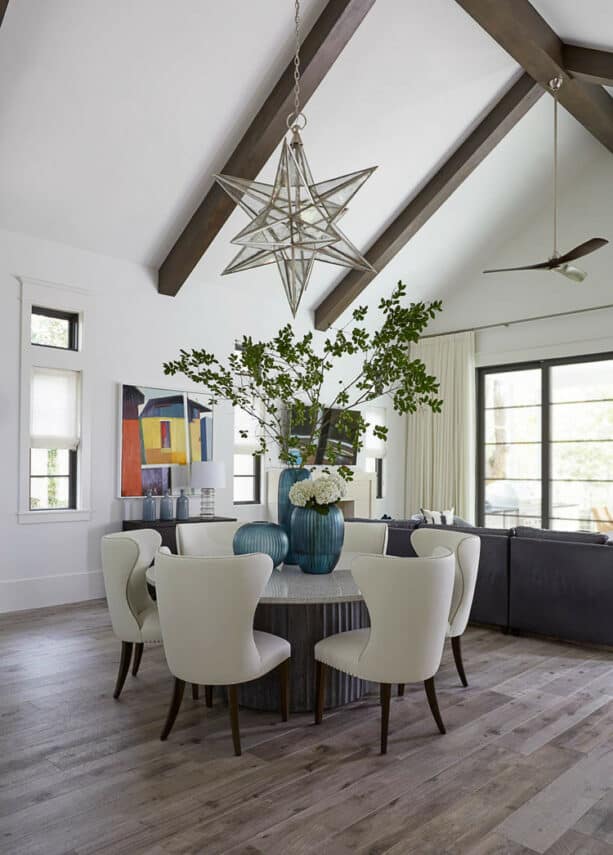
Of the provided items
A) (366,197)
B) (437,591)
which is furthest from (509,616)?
(366,197)

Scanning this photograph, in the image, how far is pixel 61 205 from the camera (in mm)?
5555

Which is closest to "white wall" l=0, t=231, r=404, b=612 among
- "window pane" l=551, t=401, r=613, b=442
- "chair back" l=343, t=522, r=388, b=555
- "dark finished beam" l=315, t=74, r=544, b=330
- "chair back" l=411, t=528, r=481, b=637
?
"dark finished beam" l=315, t=74, r=544, b=330

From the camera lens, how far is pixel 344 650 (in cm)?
296

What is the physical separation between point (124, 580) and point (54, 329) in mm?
3369

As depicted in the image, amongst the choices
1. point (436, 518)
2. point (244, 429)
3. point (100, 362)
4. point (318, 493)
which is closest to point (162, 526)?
point (100, 362)

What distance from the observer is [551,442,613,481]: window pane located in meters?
7.60

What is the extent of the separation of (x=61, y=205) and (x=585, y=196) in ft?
19.2

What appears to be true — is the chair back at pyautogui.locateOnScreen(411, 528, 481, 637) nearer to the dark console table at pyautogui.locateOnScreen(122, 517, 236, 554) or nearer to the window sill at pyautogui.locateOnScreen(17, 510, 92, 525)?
the dark console table at pyautogui.locateOnScreen(122, 517, 236, 554)

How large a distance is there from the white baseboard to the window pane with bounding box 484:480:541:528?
16.6 feet

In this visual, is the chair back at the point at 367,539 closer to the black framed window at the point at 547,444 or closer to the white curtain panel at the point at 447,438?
the black framed window at the point at 547,444

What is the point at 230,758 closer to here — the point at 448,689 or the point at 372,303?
the point at 448,689

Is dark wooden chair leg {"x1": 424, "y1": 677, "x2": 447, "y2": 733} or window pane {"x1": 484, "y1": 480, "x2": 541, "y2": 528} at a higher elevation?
window pane {"x1": 484, "y1": 480, "x2": 541, "y2": 528}

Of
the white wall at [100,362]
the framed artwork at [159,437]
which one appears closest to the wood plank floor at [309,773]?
the white wall at [100,362]

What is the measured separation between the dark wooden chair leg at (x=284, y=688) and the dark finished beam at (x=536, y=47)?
15.4ft
